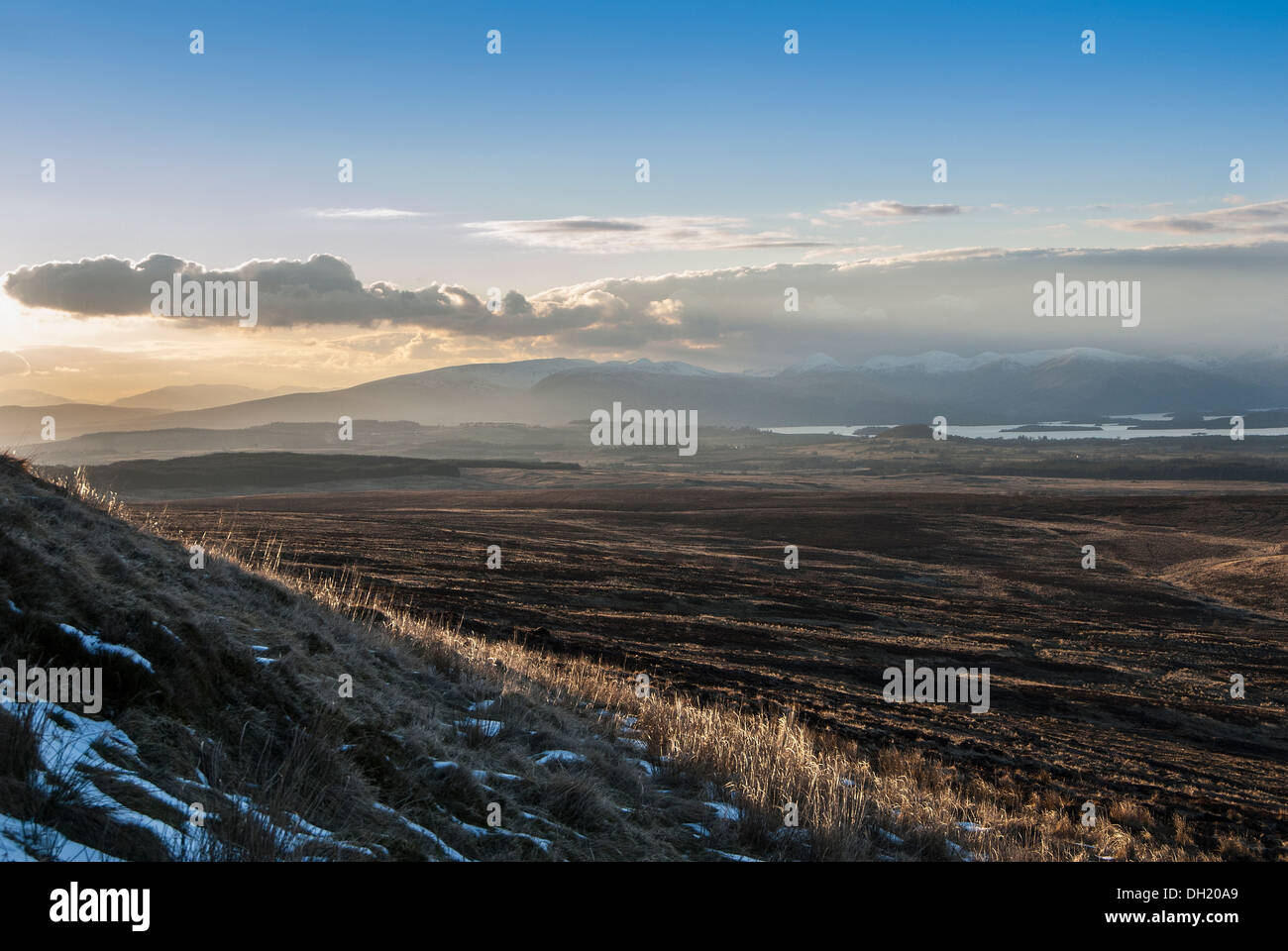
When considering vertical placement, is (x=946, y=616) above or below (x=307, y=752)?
below

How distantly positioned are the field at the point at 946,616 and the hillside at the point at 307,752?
4.28m

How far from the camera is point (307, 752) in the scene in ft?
18.7

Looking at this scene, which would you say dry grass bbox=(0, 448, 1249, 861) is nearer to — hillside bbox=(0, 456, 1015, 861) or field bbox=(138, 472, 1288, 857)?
hillside bbox=(0, 456, 1015, 861)

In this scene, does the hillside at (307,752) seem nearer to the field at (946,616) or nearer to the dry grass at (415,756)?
the dry grass at (415,756)

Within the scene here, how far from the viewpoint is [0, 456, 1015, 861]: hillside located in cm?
446

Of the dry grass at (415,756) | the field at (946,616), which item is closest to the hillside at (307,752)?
the dry grass at (415,756)

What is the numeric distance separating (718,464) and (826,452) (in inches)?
1641

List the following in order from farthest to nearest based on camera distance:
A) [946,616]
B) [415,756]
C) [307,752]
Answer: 1. [946,616]
2. [415,756]
3. [307,752]

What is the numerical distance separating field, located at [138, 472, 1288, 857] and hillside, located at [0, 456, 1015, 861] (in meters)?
4.28

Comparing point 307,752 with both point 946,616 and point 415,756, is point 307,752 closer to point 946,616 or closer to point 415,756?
point 415,756

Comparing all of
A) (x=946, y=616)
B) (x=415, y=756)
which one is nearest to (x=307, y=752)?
(x=415, y=756)

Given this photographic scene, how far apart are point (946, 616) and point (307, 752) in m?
25.3

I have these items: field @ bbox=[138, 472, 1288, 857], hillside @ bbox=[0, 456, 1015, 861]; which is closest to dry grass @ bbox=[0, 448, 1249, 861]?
hillside @ bbox=[0, 456, 1015, 861]

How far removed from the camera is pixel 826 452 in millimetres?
196875
